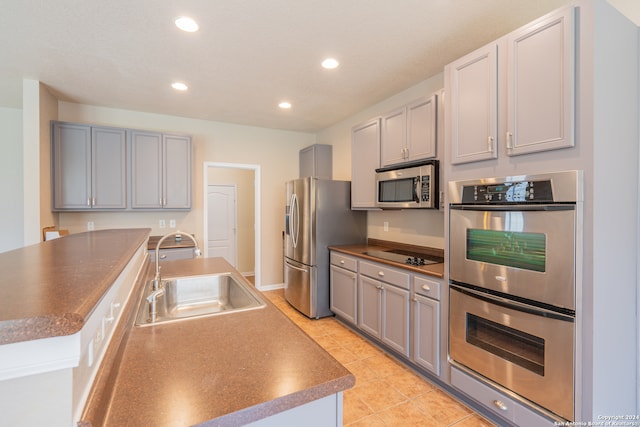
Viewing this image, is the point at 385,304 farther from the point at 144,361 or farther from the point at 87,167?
the point at 87,167

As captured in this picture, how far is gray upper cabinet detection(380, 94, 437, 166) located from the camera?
2.63 meters

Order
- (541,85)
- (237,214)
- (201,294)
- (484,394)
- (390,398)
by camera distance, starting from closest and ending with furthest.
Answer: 1. (541,85)
2. (484,394)
3. (201,294)
4. (390,398)
5. (237,214)

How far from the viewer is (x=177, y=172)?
4.04m

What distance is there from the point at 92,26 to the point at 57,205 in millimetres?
2227

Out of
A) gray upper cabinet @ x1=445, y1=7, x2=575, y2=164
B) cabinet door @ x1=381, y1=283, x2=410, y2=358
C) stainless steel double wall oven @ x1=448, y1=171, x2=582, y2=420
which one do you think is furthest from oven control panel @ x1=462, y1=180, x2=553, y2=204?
cabinet door @ x1=381, y1=283, x2=410, y2=358

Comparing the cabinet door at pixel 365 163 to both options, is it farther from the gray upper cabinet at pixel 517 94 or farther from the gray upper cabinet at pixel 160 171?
the gray upper cabinet at pixel 160 171

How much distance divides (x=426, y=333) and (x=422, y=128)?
1746mm

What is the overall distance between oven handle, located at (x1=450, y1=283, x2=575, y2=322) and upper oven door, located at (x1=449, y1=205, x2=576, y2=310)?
0.05 meters

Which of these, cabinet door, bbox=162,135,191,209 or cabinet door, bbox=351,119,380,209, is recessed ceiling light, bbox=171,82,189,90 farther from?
cabinet door, bbox=351,119,380,209

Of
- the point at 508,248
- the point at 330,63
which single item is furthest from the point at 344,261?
the point at 330,63

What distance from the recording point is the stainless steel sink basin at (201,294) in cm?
186

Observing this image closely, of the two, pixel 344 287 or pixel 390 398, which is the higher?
pixel 344 287

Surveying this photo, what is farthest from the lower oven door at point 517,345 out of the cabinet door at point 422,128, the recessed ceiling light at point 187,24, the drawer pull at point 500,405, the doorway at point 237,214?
the doorway at point 237,214

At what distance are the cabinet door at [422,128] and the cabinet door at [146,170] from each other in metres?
3.14
